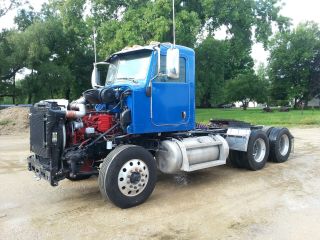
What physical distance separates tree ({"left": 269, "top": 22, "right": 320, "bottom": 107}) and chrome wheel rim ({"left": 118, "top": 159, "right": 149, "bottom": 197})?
53.6m

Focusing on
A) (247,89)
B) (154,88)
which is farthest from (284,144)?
(247,89)

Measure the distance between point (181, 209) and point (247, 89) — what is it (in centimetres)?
4799

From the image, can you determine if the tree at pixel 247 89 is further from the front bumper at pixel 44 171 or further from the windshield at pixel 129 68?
the front bumper at pixel 44 171

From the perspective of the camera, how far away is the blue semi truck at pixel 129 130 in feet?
20.0

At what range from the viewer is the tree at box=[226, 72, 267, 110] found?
52312mm

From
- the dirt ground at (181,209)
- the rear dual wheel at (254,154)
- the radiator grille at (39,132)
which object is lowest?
the dirt ground at (181,209)

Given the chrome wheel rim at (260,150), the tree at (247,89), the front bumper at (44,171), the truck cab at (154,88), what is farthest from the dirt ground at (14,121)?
the tree at (247,89)

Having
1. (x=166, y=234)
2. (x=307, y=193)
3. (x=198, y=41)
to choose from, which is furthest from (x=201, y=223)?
(x=198, y=41)

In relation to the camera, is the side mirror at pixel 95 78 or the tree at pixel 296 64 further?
the tree at pixel 296 64

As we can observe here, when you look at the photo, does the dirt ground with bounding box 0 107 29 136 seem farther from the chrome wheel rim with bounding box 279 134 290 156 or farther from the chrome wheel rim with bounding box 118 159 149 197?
the chrome wheel rim with bounding box 118 159 149 197

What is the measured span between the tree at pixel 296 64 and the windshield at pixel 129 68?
52.2 m

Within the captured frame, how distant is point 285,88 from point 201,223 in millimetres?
55996

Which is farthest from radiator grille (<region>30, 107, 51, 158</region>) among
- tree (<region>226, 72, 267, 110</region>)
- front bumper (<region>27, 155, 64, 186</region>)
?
tree (<region>226, 72, 267, 110</region>)

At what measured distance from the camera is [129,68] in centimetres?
743
